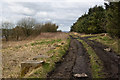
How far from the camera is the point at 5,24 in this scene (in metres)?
29.4

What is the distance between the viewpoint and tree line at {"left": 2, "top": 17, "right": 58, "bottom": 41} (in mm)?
29203

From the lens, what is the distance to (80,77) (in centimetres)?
703

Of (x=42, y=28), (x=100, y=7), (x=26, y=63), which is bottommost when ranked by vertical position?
(x=26, y=63)

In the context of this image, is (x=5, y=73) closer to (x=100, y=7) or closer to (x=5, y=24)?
(x=5, y=24)

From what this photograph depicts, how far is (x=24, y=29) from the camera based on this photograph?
3444 centimetres

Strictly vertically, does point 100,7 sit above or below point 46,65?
above

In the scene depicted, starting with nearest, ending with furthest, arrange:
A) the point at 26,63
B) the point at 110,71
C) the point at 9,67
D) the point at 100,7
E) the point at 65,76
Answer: the point at 65,76, the point at 110,71, the point at 26,63, the point at 9,67, the point at 100,7

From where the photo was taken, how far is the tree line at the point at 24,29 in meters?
29.2

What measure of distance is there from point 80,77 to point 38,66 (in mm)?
3115

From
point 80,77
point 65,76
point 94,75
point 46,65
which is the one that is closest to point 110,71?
point 94,75

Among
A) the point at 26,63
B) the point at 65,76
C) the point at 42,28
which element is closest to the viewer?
the point at 65,76

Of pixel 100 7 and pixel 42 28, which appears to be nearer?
pixel 42 28

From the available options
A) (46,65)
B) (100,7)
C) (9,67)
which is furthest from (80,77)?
(100,7)

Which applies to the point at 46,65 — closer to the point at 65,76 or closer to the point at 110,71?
the point at 65,76
